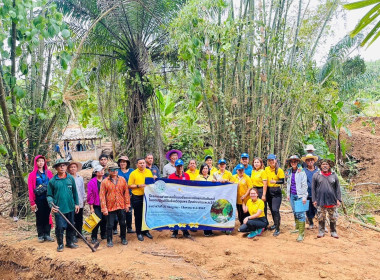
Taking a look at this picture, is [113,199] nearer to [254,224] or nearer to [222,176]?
[222,176]

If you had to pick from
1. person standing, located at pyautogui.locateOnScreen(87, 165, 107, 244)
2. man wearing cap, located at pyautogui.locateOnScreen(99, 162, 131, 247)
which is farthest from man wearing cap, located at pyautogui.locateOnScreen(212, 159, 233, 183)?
person standing, located at pyautogui.locateOnScreen(87, 165, 107, 244)

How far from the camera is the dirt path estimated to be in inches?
183

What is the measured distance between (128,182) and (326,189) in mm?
3174

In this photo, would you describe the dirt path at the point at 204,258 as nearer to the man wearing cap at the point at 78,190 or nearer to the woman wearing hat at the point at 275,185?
the woman wearing hat at the point at 275,185

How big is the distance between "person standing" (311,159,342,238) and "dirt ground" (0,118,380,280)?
1.09 ft

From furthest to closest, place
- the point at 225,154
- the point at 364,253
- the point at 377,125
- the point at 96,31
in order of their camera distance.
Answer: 1. the point at 377,125
2. the point at 96,31
3. the point at 225,154
4. the point at 364,253

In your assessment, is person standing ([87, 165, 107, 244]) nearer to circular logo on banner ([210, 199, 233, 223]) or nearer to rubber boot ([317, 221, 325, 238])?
circular logo on banner ([210, 199, 233, 223])

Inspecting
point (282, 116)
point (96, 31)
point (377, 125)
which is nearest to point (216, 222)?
point (282, 116)

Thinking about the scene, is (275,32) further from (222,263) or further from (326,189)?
(222,263)

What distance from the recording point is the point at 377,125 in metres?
15.7

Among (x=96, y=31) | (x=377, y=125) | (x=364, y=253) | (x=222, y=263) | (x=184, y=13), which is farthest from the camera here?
(x=377, y=125)

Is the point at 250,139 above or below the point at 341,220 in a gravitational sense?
above

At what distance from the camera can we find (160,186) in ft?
20.2

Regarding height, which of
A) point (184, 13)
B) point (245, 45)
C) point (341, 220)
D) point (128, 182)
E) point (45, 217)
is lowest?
point (341, 220)
